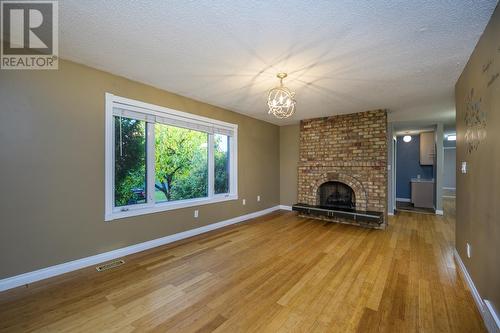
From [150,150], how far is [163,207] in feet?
3.02

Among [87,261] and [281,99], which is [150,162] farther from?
[281,99]

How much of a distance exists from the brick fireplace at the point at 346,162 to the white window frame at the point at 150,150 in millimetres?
2181

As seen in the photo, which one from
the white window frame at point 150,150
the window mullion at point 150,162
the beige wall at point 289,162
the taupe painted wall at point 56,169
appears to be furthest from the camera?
the beige wall at point 289,162

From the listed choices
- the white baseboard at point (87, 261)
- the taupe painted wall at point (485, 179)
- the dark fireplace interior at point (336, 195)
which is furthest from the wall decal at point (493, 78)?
the white baseboard at point (87, 261)

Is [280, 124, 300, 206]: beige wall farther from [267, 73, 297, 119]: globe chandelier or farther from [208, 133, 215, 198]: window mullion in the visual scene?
[267, 73, 297, 119]: globe chandelier

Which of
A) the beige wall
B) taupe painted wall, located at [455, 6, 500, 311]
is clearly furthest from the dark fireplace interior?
taupe painted wall, located at [455, 6, 500, 311]

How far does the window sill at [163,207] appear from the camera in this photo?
2.85m

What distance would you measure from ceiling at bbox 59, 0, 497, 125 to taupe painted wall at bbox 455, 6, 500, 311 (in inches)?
8.9

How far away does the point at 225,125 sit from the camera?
4.48 meters

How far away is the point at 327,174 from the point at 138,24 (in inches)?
184

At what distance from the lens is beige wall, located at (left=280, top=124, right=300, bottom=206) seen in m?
5.96

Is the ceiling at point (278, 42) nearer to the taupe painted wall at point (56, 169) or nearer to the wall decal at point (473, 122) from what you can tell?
the taupe painted wall at point (56, 169)

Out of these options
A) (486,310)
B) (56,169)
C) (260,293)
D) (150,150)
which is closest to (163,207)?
(150,150)

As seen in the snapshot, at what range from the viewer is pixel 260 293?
208cm
